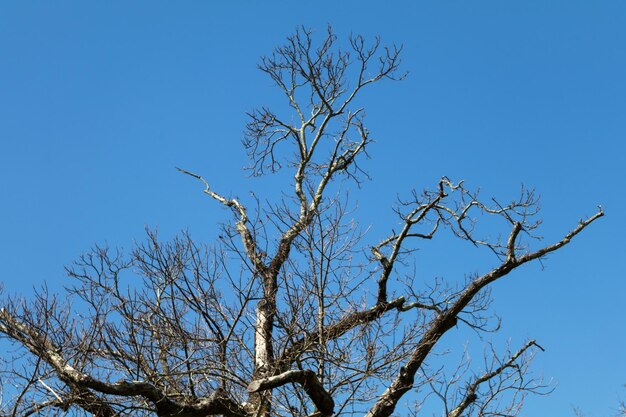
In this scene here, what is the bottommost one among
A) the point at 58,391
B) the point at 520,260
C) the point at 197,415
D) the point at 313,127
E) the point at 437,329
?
the point at 197,415

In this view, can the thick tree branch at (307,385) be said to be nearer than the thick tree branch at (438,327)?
Yes

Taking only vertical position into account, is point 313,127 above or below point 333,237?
above

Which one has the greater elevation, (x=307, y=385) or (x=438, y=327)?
(x=438, y=327)

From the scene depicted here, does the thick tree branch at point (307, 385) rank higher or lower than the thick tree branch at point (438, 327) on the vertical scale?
lower

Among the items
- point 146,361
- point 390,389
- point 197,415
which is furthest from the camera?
point 390,389

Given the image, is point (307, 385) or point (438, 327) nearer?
point (307, 385)

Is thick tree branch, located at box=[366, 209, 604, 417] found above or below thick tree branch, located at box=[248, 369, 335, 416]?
above

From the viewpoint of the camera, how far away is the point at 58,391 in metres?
7.96

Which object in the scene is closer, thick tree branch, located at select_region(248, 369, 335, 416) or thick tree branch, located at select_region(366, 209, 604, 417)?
thick tree branch, located at select_region(248, 369, 335, 416)

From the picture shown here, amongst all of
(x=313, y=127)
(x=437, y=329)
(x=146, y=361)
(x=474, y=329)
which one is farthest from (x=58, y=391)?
(x=313, y=127)

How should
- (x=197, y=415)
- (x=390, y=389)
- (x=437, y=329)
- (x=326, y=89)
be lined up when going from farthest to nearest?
(x=326, y=89), (x=437, y=329), (x=390, y=389), (x=197, y=415)

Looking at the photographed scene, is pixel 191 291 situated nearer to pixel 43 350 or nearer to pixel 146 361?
pixel 146 361

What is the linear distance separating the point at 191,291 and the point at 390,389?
2.54m

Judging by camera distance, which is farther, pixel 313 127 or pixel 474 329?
pixel 313 127
